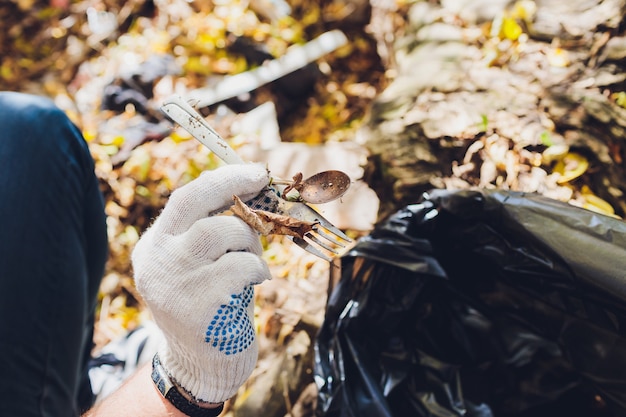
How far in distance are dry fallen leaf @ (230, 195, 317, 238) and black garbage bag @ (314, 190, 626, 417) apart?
347 mm

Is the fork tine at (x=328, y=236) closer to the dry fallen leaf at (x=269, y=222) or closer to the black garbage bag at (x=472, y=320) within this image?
the dry fallen leaf at (x=269, y=222)

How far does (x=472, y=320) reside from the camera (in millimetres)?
1163

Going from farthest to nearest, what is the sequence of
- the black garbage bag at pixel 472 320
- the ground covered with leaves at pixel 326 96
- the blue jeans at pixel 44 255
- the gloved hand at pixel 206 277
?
the ground covered with leaves at pixel 326 96, the black garbage bag at pixel 472 320, the blue jeans at pixel 44 255, the gloved hand at pixel 206 277

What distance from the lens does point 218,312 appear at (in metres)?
0.73

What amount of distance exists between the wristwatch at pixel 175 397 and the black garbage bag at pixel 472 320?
1.10 feet

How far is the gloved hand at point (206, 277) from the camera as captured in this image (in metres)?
0.72

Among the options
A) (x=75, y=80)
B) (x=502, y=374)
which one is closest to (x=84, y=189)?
(x=502, y=374)

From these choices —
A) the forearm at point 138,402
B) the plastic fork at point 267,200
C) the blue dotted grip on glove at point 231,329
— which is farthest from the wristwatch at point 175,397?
the plastic fork at point 267,200

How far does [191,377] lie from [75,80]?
2.39 meters

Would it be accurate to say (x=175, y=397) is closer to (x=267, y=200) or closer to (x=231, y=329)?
(x=231, y=329)

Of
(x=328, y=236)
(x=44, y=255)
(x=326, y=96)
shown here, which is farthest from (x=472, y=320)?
(x=326, y=96)

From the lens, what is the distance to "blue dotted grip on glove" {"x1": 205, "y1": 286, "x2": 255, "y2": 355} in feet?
2.37

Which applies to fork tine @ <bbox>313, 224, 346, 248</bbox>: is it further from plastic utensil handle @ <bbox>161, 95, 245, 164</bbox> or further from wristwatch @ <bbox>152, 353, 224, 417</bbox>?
wristwatch @ <bbox>152, 353, 224, 417</bbox>

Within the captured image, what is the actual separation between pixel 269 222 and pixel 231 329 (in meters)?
0.19
